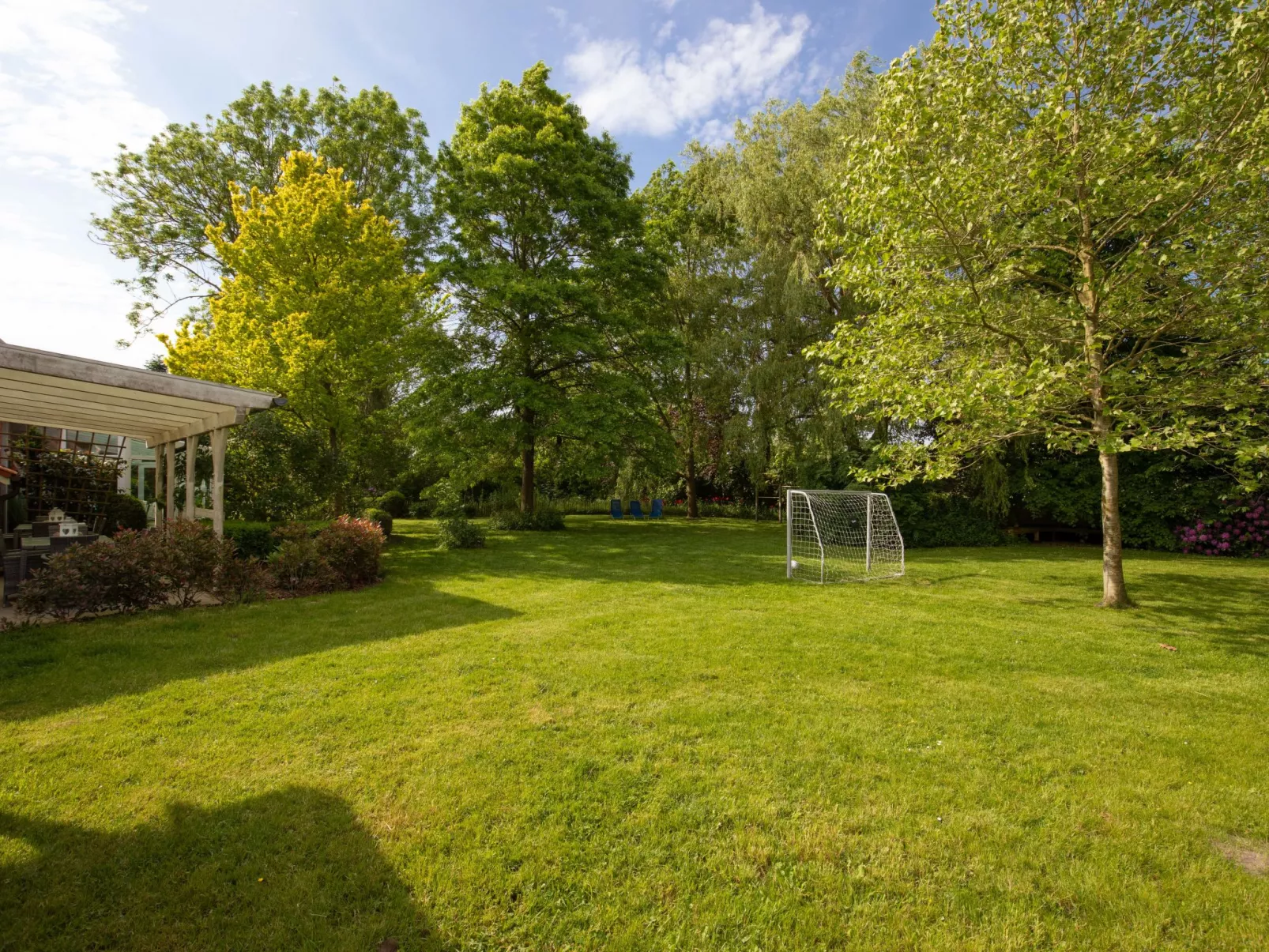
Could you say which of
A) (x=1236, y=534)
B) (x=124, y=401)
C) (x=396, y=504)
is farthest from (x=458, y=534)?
(x=1236, y=534)

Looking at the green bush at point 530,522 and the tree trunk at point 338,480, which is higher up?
the tree trunk at point 338,480

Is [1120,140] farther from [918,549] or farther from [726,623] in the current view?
[918,549]

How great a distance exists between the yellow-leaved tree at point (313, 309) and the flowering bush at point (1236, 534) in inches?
741

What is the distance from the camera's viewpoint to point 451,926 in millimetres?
2145

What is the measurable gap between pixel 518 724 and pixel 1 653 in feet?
16.3

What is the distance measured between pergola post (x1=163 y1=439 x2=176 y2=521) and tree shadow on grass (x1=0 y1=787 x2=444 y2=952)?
1049 cm

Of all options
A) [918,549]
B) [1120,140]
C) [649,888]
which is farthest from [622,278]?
[649,888]

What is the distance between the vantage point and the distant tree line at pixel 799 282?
21.9 ft

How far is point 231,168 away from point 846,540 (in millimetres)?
24374

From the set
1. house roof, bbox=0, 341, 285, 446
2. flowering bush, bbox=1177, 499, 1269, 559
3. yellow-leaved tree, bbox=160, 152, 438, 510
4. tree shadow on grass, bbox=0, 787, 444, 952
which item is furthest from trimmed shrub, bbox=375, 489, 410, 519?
flowering bush, bbox=1177, 499, 1269, 559

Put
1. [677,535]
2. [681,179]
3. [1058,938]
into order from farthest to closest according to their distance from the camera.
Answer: [681,179] → [677,535] → [1058,938]

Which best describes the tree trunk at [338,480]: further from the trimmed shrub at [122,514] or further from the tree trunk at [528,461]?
the tree trunk at [528,461]

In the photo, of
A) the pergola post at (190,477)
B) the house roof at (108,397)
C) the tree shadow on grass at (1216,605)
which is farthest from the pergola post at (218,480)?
the tree shadow on grass at (1216,605)

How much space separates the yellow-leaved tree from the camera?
457 inches
